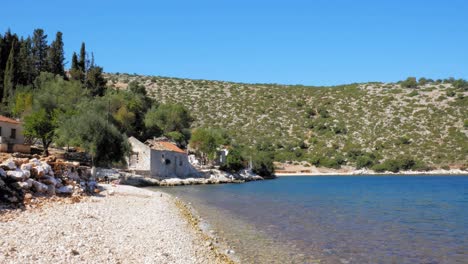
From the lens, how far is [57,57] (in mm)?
75375

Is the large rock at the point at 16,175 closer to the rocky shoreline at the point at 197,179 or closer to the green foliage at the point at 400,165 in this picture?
the rocky shoreline at the point at 197,179

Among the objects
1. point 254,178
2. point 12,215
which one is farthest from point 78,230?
point 254,178

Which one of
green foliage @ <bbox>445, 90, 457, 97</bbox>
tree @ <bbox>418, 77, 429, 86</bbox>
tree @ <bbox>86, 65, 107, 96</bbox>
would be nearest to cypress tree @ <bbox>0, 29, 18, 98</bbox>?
tree @ <bbox>86, 65, 107, 96</bbox>

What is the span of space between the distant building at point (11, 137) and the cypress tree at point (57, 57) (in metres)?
33.2

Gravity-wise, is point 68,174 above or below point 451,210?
above

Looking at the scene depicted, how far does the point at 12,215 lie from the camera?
14.6 meters

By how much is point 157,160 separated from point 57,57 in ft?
106

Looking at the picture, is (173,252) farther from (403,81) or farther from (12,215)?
(403,81)

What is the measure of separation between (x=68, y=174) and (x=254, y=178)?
52.3 meters

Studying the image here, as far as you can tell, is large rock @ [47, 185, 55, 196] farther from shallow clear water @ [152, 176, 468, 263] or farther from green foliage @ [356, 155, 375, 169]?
green foliage @ [356, 155, 375, 169]

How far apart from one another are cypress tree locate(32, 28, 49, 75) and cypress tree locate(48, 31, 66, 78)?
3.57 feet

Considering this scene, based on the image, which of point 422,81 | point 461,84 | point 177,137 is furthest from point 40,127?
point 422,81

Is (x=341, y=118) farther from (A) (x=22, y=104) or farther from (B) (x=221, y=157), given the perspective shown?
(A) (x=22, y=104)

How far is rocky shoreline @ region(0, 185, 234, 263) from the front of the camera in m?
10.2
